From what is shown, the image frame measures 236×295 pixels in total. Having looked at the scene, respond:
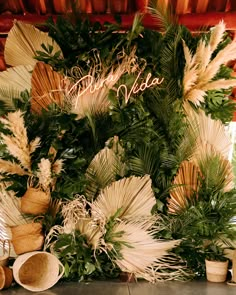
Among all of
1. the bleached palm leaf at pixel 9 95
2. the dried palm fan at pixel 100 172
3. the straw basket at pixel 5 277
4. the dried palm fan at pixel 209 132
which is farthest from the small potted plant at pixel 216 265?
the bleached palm leaf at pixel 9 95

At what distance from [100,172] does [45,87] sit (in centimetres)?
69

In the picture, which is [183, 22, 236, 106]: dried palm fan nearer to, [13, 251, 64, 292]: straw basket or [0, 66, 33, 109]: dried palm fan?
[0, 66, 33, 109]: dried palm fan

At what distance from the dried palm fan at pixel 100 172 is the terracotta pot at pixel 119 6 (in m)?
1.19

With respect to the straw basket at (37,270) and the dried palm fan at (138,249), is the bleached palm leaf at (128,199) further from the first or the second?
the straw basket at (37,270)

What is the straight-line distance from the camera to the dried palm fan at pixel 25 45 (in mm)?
2947

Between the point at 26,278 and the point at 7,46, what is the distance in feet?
5.05

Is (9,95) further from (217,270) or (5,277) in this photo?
(217,270)

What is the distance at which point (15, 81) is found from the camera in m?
2.93

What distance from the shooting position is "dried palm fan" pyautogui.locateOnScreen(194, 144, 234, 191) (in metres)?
2.78

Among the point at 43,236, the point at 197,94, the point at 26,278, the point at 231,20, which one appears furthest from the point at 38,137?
the point at 231,20

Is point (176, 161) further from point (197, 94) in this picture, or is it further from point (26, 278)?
point (26, 278)

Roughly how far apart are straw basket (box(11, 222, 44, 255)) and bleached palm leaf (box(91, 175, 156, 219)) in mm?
374

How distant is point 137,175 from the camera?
2.84 m

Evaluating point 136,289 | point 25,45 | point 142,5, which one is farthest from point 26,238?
point 142,5
